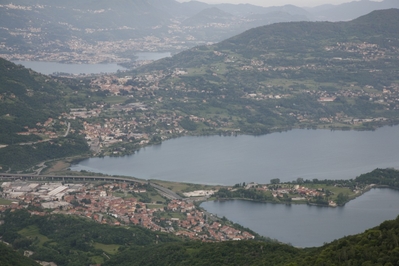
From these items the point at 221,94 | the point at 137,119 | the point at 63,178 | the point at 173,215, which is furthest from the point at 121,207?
the point at 221,94

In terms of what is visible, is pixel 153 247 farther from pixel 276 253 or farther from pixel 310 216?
pixel 310 216

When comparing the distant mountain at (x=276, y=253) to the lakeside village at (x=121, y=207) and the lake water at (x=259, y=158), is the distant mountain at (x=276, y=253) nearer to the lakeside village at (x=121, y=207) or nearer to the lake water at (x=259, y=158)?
the lakeside village at (x=121, y=207)

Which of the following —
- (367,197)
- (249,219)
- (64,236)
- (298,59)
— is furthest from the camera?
(298,59)

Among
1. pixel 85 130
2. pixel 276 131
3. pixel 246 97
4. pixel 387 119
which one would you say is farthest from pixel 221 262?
pixel 246 97

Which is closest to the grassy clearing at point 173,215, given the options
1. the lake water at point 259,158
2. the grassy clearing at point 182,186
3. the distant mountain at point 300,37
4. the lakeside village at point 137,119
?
the grassy clearing at point 182,186

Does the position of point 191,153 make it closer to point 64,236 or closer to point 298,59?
point 64,236

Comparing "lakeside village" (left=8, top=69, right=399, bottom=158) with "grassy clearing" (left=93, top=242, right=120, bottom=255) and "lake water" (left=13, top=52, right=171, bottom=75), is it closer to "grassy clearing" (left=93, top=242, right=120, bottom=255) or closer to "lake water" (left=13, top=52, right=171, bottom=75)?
"grassy clearing" (left=93, top=242, right=120, bottom=255)
